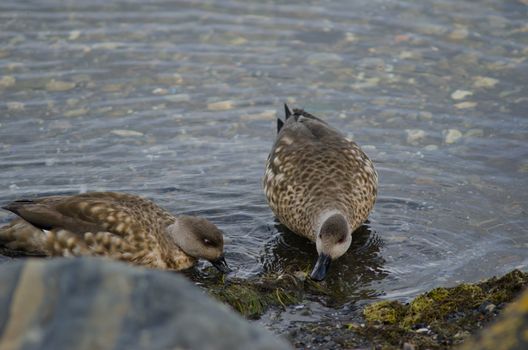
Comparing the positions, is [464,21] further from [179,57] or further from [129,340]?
[129,340]

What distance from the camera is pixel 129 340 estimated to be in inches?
131

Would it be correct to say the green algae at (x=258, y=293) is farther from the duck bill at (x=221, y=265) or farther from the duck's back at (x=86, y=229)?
the duck's back at (x=86, y=229)

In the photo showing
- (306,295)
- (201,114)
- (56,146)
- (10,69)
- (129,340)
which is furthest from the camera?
(10,69)

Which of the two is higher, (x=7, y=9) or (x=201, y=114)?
(x=7, y=9)

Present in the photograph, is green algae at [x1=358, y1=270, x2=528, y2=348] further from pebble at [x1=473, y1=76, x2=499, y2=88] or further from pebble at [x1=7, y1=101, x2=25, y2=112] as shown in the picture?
pebble at [x1=7, y1=101, x2=25, y2=112]

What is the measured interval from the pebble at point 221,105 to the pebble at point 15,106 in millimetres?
A: 2509

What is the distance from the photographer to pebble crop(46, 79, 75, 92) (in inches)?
497

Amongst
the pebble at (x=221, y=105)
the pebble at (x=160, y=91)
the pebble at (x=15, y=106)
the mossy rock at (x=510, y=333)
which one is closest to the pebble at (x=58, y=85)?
the pebble at (x=15, y=106)

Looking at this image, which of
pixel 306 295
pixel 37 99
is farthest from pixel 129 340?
pixel 37 99

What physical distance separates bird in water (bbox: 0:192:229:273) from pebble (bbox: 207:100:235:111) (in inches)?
150

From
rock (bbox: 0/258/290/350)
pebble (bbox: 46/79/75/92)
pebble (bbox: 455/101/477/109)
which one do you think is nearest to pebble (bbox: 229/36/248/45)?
pebble (bbox: 46/79/75/92)

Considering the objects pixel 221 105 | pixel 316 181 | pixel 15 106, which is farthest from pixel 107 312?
pixel 15 106

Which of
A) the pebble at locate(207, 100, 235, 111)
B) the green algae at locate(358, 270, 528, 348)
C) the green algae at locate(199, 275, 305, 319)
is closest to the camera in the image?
the green algae at locate(358, 270, 528, 348)

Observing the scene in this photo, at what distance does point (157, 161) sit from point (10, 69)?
136 inches
